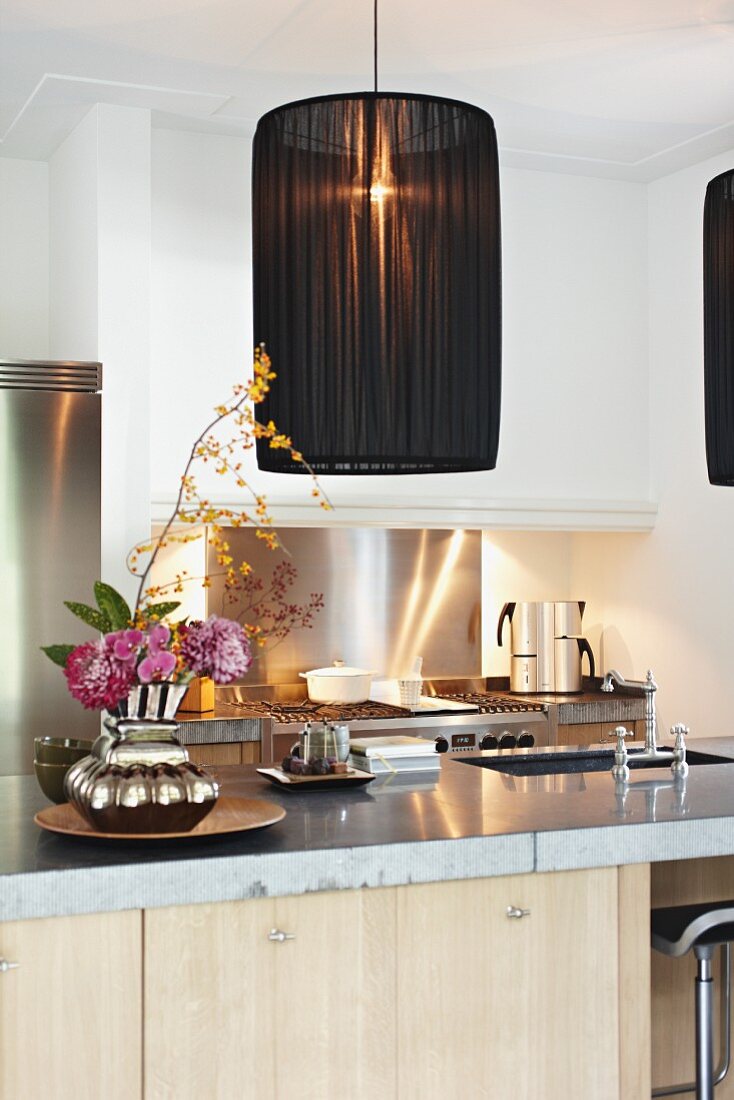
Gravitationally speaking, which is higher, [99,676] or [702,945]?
[99,676]

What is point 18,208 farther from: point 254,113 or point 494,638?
point 494,638

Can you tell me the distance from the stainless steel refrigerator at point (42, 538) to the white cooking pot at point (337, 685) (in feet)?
3.42

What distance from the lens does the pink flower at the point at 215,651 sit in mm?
2283

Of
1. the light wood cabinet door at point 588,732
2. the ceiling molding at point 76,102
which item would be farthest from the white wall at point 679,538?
the ceiling molding at point 76,102

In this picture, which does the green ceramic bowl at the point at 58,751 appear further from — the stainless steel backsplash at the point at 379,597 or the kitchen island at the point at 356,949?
the stainless steel backsplash at the point at 379,597

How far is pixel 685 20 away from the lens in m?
3.37

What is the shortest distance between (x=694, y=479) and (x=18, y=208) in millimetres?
2638

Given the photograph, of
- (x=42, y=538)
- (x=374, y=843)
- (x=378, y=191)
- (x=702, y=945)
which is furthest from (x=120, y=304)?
(x=702, y=945)

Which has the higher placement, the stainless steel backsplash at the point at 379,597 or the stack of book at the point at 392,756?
the stainless steel backsplash at the point at 379,597

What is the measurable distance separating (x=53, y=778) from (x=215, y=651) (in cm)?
54

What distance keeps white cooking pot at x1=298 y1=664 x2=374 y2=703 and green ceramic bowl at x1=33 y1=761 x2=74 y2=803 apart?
2.17 metres

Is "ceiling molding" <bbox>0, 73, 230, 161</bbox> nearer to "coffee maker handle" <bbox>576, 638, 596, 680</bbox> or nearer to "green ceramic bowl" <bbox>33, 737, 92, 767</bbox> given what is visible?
"green ceramic bowl" <bbox>33, 737, 92, 767</bbox>

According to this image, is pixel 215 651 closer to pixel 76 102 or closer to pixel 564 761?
pixel 564 761

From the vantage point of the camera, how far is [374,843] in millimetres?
2242
